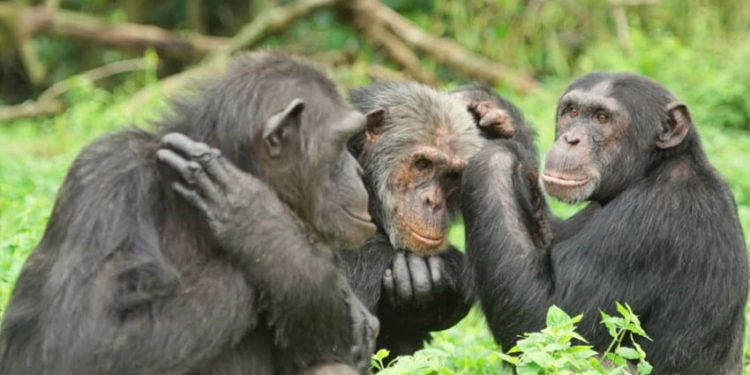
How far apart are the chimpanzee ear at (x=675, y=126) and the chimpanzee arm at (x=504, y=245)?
0.82 metres

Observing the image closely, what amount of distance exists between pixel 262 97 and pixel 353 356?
119 cm

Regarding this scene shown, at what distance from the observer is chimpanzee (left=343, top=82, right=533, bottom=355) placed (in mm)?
6586

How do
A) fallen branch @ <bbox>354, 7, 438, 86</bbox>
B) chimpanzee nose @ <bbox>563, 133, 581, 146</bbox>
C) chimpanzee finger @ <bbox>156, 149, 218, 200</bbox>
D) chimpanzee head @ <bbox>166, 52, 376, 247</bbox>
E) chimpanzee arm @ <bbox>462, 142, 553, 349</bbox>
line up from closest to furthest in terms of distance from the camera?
chimpanzee finger @ <bbox>156, 149, 218, 200</bbox> → chimpanzee head @ <bbox>166, 52, 376, 247</bbox> → chimpanzee arm @ <bbox>462, 142, 553, 349</bbox> → chimpanzee nose @ <bbox>563, 133, 581, 146</bbox> → fallen branch @ <bbox>354, 7, 438, 86</bbox>

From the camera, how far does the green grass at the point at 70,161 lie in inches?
252

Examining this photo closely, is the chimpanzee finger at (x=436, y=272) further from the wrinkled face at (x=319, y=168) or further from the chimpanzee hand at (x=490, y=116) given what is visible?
the wrinkled face at (x=319, y=168)

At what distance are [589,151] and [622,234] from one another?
58 centimetres

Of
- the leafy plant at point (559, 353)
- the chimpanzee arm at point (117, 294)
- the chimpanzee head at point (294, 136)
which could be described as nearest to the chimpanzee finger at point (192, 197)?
the chimpanzee arm at point (117, 294)

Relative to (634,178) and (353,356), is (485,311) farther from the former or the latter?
(353,356)

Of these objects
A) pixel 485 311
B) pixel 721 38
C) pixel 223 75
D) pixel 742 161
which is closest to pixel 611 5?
pixel 721 38

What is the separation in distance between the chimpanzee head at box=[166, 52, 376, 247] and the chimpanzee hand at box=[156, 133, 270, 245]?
176mm

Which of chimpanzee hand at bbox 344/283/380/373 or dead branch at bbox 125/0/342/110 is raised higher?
chimpanzee hand at bbox 344/283/380/373

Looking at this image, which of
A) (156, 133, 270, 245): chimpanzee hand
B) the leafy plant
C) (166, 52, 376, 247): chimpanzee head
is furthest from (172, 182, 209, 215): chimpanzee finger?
the leafy plant

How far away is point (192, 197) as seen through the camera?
461 centimetres

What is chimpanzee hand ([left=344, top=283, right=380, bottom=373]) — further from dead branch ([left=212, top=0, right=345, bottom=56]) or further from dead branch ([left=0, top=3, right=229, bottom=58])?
dead branch ([left=0, top=3, right=229, bottom=58])
